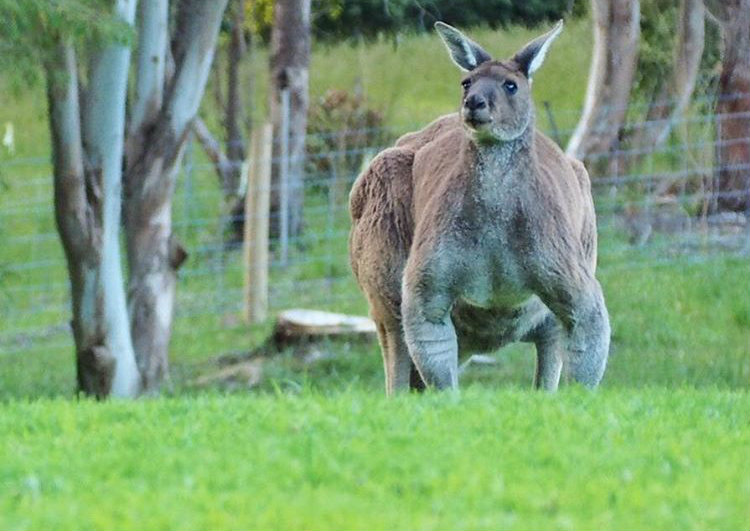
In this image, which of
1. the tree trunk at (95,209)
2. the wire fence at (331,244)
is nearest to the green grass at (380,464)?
the tree trunk at (95,209)

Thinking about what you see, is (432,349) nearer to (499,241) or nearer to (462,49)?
(499,241)

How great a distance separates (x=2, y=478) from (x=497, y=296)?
342cm

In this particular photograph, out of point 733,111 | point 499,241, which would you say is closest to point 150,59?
point 499,241

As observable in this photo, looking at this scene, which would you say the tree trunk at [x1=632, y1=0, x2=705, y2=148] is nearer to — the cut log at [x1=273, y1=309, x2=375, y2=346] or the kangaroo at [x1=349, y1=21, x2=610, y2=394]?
the cut log at [x1=273, y1=309, x2=375, y2=346]

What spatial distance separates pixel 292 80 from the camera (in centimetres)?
1973

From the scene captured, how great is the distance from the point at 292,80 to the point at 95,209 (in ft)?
24.2

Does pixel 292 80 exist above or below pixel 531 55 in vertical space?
above

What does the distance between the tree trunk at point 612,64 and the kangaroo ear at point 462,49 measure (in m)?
8.54

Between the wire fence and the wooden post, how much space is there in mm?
285

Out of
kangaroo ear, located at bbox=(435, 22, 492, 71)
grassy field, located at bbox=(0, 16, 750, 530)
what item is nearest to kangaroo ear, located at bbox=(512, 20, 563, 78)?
kangaroo ear, located at bbox=(435, 22, 492, 71)

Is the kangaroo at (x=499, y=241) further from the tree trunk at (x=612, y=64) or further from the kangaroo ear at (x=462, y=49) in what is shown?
the tree trunk at (x=612, y=64)

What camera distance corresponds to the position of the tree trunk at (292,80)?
19469mm

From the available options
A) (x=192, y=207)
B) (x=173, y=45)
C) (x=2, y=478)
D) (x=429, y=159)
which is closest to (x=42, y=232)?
(x=192, y=207)

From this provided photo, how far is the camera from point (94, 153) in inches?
494
